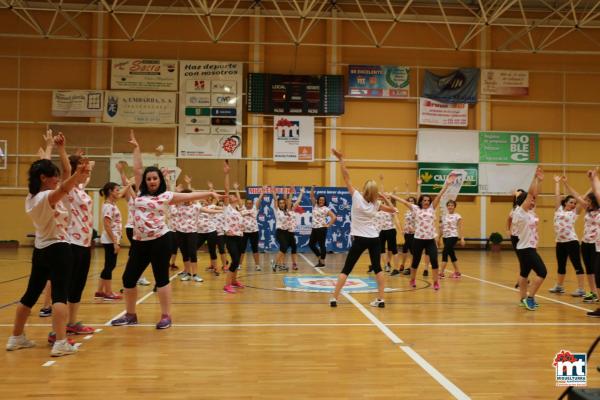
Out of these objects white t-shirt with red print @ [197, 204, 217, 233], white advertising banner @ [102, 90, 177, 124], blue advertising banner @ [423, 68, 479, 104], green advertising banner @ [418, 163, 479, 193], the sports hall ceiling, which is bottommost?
white t-shirt with red print @ [197, 204, 217, 233]

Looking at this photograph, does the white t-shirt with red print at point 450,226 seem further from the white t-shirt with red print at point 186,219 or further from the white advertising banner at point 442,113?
the white advertising banner at point 442,113

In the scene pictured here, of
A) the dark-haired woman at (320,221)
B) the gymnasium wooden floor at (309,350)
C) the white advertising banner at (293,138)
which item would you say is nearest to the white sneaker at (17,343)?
the gymnasium wooden floor at (309,350)

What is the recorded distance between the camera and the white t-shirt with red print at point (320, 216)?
12209 millimetres

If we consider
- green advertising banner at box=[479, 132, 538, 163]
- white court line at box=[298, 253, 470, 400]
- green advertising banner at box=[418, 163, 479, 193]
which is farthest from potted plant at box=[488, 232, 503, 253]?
white court line at box=[298, 253, 470, 400]

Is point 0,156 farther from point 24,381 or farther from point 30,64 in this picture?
point 24,381

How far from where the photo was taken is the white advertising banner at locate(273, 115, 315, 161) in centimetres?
1905

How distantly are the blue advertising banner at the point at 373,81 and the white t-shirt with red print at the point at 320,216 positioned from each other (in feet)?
28.0

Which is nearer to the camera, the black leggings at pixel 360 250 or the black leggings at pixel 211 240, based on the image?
the black leggings at pixel 360 250

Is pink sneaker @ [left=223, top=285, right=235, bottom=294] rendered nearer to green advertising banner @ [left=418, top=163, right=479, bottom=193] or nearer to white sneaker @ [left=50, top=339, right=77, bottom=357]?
white sneaker @ [left=50, top=339, right=77, bottom=357]

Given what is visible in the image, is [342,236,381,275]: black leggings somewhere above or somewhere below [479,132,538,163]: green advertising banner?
below

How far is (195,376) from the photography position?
3.86 metres

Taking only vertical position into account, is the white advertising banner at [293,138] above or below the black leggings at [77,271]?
above

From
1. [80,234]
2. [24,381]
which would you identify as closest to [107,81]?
[80,234]

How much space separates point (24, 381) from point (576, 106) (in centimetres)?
2181
